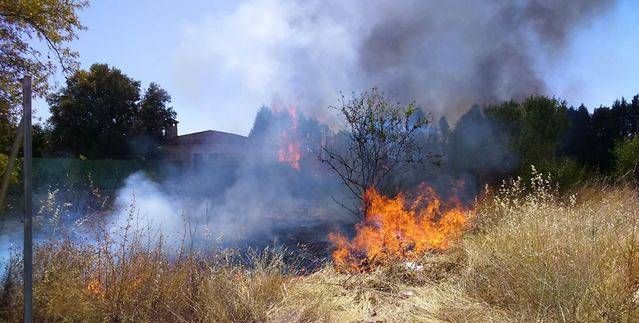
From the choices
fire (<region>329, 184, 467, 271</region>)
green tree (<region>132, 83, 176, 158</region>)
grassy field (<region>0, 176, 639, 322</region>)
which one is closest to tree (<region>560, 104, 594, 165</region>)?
fire (<region>329, 184, 467, 271</region>)

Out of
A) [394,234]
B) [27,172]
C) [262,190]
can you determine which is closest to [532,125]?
[394,234]

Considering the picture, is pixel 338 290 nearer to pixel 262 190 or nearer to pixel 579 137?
pixel 262 190

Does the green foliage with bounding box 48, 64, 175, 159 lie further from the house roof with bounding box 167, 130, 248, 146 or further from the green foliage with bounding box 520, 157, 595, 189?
the green foliage with bounding box 520, 157, 595, 189

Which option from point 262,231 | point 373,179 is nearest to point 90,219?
point 373,179

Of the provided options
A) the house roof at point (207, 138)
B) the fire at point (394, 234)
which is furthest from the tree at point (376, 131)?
the house roof at point (207, 138)

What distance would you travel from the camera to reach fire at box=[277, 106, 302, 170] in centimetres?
1336

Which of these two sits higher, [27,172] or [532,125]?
[532,125]

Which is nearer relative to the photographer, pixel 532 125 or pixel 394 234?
pixel 394 234

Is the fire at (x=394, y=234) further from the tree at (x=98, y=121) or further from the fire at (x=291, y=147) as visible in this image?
the tree at (x=98, y=121)

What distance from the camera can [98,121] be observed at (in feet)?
86.3

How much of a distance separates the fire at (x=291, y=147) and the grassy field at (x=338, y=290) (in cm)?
897

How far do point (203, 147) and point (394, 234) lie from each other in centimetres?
1830

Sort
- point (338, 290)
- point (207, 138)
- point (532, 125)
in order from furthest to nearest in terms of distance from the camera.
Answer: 1. point (207, 138)
2. point (532, 125)
3. point (338, 290)

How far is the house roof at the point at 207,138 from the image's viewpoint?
20.6m
